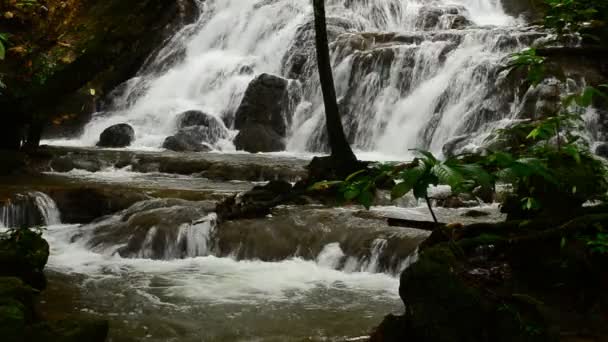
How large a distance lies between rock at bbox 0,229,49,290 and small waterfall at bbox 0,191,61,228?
3838 mm

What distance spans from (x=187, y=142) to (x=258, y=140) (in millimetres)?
2037

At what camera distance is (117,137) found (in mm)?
18656

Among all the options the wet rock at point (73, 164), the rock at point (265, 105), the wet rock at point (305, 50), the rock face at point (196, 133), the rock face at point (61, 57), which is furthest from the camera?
the wet rock at point (305, 50)

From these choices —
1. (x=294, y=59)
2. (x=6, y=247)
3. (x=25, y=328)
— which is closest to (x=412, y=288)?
(x=25, y=328)

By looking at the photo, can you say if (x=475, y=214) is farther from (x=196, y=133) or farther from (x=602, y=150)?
(x=196, y=133)

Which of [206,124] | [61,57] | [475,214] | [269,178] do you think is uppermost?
[61,57]

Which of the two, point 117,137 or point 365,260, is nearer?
point 365,260

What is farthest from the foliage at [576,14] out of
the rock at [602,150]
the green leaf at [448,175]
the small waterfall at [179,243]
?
the rock at [602,150]

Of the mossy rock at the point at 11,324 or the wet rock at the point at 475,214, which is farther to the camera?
the wet rock at the point at 475,214

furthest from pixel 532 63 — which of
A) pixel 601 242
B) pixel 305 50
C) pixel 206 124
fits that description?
pixel 305 50

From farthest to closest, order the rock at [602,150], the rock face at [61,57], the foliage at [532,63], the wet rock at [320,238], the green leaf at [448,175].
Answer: the rock at [602,150] < the rock face at [61,57] < the wet rock at [320,238] < the foliage at [532,63] < the green leaf at [448,175]

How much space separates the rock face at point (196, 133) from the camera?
1781 centimetres

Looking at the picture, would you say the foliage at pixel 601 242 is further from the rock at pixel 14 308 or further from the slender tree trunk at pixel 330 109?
the slender tree trunk at pixel 330 109

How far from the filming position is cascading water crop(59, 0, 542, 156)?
54.3 feet
